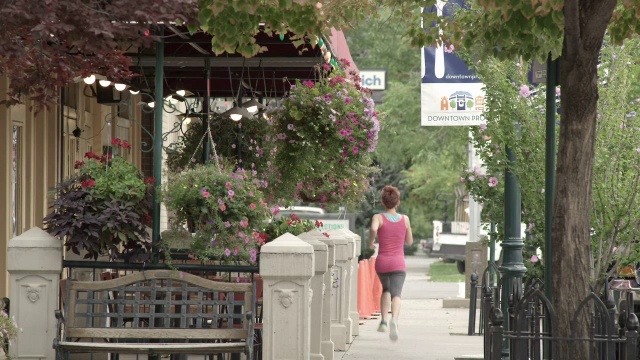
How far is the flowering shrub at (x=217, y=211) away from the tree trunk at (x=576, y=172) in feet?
9.15

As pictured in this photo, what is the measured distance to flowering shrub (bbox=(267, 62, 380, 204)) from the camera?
1227 centimetres

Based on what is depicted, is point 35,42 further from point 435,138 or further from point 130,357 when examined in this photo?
point 435,138

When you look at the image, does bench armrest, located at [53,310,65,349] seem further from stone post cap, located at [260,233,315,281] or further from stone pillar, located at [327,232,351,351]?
stone pillar, located at [327,232,351,351]

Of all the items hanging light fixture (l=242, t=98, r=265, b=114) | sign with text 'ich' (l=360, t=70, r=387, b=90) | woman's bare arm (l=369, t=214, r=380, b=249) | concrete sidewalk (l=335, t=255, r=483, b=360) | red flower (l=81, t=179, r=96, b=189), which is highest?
sign with text 'ich' (l=360, t=70, r=387, b=90)

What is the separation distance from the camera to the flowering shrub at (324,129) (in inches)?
483

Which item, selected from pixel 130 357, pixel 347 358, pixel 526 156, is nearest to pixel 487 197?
pixel 347 358

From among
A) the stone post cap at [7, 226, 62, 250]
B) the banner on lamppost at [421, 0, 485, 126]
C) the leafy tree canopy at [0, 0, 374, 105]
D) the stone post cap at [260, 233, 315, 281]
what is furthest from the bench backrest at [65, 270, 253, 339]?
the banner on lamppost at [421, 0, 485, 126]

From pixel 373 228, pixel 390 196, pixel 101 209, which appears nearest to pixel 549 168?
pixel 101 209

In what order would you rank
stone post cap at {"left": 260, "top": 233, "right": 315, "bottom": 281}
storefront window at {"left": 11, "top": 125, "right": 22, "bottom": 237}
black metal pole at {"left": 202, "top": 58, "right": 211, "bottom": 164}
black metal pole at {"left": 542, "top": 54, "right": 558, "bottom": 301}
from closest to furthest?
black metal pole at {"left": 542, "top": 54, "right": 558, "bottom": 301} < stone post cap at {"left": 260, "top": 233, "right": 315, "bottom": 281} < black metal pole at {"left": 202, "top": 58, "right": 211, "bottom": 164} < storefront window at {"left": 11, "top": 125, "right": 22, "bottom": 237}

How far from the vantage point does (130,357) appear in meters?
10.3

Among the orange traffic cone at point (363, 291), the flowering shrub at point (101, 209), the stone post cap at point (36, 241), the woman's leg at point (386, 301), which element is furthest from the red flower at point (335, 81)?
the orange traffic cone at point (363, 291)

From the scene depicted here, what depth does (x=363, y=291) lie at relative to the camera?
1973cm

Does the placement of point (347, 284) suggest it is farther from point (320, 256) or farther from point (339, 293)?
point (320, 256)

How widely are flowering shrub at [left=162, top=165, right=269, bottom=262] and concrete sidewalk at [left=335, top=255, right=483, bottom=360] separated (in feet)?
13.5
